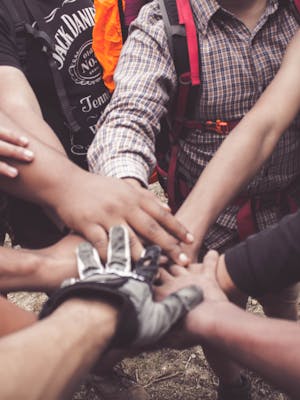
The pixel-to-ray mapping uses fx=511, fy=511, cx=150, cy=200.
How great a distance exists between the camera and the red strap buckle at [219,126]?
2047mm

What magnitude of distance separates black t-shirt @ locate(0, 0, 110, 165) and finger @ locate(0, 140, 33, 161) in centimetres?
51

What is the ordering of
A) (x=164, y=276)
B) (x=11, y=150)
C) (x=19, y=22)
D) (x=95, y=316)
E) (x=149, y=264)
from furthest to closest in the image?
(x=19, y=22)
(x=11, y=150)
(x=164, y=276)
(x=149, y=264)
(x=95, y=316)

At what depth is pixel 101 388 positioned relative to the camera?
2736 millimetres

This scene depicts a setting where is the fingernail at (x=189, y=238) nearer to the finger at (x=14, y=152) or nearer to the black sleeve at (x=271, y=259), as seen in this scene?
the black sleeve at (x=271, y=259)

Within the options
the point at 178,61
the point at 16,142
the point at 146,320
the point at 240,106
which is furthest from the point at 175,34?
the point at 146,320

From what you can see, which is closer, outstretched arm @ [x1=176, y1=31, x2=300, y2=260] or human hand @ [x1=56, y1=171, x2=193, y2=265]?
human hand @ [x1=56, y1=171, x2=193, y2=265]

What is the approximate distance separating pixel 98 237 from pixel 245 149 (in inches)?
26.0

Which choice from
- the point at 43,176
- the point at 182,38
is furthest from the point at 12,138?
the point at 182,38

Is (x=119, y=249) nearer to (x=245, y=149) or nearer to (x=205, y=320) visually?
(x=205, y=320)

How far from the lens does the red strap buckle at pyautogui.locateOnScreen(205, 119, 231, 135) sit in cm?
205

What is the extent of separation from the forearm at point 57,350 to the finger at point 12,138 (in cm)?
70

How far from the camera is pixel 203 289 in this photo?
1.54 metres

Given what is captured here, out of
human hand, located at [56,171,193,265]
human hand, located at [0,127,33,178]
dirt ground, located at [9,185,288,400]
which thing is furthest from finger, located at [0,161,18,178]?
dirt ground, located at [9,185,288,400]

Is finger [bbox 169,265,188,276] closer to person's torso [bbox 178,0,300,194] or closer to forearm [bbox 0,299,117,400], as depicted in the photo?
forearm [bbox 0,299,117,400]
